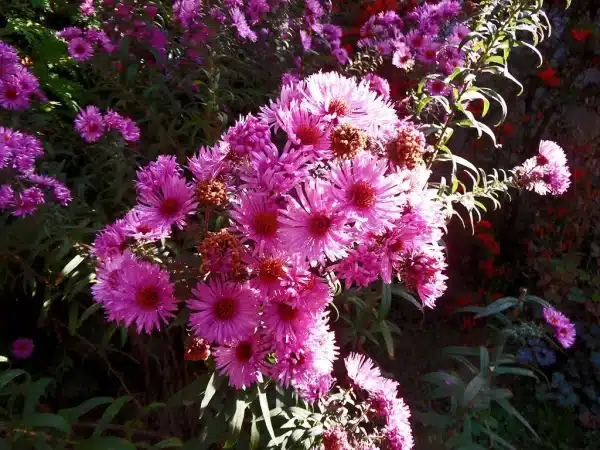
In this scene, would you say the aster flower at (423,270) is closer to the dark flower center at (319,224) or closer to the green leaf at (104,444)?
the dark flower center at (319,224)

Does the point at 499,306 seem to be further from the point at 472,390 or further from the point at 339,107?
the point at 339,107

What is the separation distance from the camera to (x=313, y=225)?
0.85m

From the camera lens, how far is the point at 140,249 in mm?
1080

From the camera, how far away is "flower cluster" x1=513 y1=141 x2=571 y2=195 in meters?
1.51

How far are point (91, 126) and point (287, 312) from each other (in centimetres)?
132

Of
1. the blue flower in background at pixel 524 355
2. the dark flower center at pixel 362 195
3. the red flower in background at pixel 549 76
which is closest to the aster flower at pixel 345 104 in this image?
the dark flower center at pixel 362 195

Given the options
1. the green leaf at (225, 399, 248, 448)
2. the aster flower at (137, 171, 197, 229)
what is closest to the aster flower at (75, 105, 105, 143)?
the aster flower at (137, 171, 197, 229)

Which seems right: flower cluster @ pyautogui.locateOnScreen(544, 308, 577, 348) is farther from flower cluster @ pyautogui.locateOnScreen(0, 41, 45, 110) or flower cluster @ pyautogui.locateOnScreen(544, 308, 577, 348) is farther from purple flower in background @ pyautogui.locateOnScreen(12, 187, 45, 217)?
flower cluster @ pyautogui.locateOnScreen(0, 41, 45, 110)

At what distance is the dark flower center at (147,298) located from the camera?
0.96 meters

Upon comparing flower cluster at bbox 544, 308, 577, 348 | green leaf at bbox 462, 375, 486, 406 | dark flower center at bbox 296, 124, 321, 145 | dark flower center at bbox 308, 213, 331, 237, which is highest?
dark flower center at bbox 296, 124, 321, 145

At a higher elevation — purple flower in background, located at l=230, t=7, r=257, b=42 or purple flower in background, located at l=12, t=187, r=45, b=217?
purple flower in background, located at l=230, t=7, r=257, b=42

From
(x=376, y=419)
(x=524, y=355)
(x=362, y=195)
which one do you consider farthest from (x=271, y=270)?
(x=524, y=355)

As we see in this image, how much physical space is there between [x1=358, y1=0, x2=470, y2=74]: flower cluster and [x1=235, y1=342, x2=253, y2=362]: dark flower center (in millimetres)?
1285

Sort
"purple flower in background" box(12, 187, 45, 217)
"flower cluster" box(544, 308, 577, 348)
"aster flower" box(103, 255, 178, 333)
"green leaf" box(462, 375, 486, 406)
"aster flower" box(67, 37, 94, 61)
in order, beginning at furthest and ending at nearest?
"aster flower" box(67, 37, 94, 61) → "flower cluster" box(544, 308, 577, 348) → "purple flower in background" box(12, 187, 45, 217) → "green leaf" box(462, 375, 486, 406) → "aster flower" box(103, 255, 178, 333)
